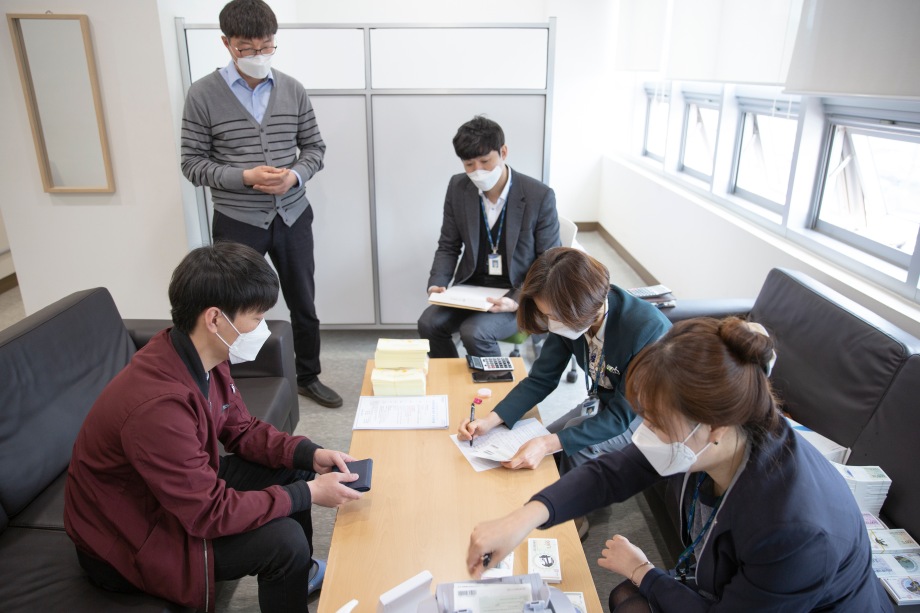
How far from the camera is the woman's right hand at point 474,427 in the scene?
1.78 metres

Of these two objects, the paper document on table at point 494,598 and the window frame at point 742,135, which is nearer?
the paper document on table at point 494,598

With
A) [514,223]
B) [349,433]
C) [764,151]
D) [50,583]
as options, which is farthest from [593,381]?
[764,151]

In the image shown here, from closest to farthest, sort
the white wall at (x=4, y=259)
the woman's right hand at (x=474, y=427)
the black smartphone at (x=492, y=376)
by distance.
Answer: the woman's right hand at (x=474, y=427)
the black smartphone at (x=492, y=376)
the white wall at (x=4, y=259)

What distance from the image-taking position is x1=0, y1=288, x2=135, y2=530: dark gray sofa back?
1.73 metres

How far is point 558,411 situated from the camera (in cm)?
303

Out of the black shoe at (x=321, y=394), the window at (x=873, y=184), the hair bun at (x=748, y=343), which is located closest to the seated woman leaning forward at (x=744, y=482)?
the hair bun at (x=748, y=343)

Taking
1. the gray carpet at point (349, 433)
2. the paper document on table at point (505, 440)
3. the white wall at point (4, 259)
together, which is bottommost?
the gray carpet at point (349, 433)

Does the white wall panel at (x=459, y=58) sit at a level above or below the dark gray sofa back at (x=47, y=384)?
above

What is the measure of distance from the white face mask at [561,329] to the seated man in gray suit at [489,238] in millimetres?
953

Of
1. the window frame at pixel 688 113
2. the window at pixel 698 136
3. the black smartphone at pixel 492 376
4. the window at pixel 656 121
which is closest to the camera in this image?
the black smartphone at pixel 492 376

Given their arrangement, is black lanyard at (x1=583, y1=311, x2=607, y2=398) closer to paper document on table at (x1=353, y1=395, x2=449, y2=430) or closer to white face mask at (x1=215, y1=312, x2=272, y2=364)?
paper document on table at (x1=353, y1=395, x2=449, y2=430)

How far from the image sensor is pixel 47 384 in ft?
6.17

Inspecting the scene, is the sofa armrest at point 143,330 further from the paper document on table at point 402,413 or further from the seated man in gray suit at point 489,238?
the seated man in gray suit at point 489,238

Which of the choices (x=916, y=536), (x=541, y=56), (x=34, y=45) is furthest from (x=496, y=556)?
(x=34, y=45)
